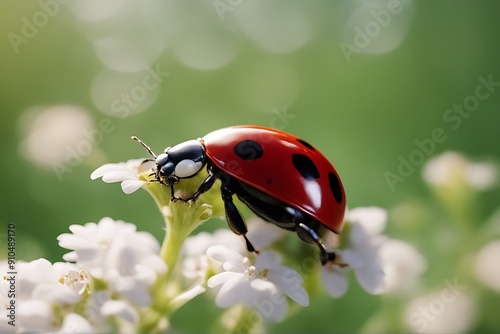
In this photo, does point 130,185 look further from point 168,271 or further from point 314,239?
point 314,239

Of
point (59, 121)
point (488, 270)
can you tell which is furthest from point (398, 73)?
point (59, 121)

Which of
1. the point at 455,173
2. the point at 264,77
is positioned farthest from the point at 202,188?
the point at 264,77

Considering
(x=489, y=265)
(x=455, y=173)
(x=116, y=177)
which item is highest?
(x=116, y=177)

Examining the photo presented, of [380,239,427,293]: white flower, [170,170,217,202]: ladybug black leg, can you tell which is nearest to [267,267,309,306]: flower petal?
[170,170,217,202]: ladybug black leg

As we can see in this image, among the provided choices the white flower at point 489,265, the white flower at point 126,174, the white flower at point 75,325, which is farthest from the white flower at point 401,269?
the white flower at point 75,325

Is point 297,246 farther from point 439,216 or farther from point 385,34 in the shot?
point 385,34

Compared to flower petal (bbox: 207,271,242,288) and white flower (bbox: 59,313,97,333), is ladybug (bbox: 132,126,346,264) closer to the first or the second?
flower petal (bbox: 207,271,242,288)
